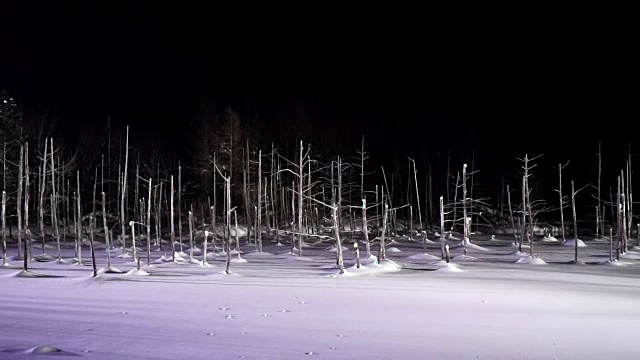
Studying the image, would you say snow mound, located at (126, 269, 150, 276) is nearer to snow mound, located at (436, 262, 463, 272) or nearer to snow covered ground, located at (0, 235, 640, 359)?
snow covered ground, located at (0, 235, 640, 359)

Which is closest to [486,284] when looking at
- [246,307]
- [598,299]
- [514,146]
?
[598,299]

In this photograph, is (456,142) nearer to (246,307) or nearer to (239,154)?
(239,154)

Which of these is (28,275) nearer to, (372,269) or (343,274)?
(343,274)

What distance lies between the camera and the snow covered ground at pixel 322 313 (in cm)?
880

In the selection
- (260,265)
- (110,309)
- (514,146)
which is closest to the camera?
(110,309)

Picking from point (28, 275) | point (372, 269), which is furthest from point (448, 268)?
point (28, 275)

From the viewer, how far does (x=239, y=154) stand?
Result: 48000 mm

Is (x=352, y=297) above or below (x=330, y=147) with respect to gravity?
below

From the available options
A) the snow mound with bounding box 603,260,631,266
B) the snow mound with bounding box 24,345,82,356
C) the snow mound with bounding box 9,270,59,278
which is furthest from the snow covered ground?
the snow mound with bounding box 603,260,631,266

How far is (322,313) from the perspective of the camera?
12.6m

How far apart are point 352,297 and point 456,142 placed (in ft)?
187

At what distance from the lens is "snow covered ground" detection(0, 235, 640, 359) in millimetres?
8797

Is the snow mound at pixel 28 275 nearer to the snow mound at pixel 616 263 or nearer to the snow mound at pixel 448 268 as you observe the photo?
the snow mound at pixel 448 268

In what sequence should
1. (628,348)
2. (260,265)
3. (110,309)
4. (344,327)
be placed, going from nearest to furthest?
1. (628,348)
2. (344,327)
3. (110,309)
4. (260,265)
